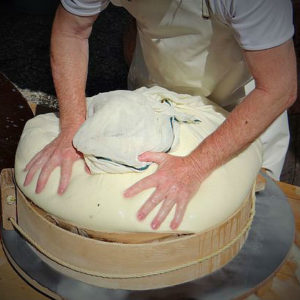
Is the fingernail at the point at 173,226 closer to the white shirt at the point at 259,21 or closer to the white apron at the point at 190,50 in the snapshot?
the white shirt at the point at 259,21

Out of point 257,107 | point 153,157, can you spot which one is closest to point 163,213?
point 153,157

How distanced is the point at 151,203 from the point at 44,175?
33 centimetres

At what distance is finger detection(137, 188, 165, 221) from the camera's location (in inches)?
50.4

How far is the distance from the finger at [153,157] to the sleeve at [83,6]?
52 centimetres

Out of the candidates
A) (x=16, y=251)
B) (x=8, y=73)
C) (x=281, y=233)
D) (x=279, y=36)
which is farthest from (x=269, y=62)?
(x=8, y=73)

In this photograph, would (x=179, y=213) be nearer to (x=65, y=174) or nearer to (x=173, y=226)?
(x=173, y=226)

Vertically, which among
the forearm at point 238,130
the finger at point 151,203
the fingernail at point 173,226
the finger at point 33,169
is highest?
the forearm at point 238,130

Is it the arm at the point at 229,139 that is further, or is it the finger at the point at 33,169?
the finger at the point at 33,169

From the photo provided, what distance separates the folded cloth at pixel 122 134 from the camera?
4.38 feet

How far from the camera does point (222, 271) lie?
1463 mm

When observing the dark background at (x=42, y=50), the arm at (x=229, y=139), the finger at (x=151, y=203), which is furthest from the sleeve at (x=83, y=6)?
the dark background at (x=42, y=50)

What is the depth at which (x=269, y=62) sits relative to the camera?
4.20 ft

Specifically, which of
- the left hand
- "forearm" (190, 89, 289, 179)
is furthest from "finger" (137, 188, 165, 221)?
"forearm" (190, 89, 289, 179)

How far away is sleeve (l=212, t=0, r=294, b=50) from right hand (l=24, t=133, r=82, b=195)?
56cm
